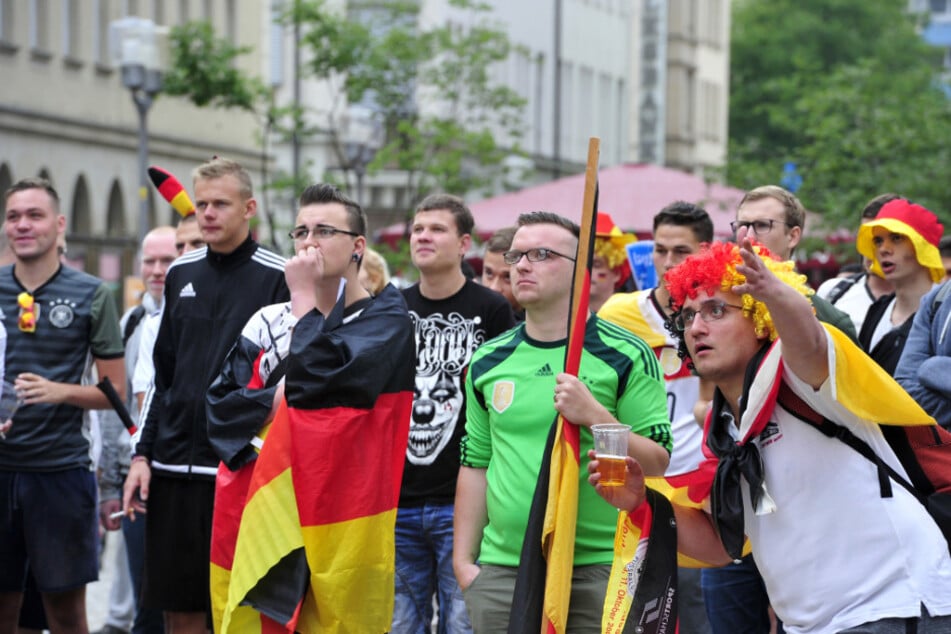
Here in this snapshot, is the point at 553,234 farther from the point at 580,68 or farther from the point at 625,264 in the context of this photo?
the point at 580,68

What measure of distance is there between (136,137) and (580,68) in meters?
25.6

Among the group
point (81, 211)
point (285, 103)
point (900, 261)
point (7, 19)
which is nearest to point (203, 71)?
point (7, 19)

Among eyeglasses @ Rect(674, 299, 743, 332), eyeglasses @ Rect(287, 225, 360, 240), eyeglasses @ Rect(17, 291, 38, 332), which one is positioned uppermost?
eyeglasses @ Rect(287, 225, 360, 240)

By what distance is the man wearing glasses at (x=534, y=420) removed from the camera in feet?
22.0

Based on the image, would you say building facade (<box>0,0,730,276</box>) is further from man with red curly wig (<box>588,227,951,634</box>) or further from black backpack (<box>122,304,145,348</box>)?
man with red curly wig (<box>588,227,951,634</box>)

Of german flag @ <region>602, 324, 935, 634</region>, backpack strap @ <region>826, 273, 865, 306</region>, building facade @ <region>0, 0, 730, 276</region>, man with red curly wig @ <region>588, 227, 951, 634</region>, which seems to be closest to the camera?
man with red curly wig @ <region>588, 227, 951, 634</region>

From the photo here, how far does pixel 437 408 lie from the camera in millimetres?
8656

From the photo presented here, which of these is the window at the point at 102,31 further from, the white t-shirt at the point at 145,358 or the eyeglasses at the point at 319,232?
the eyeglasses at the point at 319,232

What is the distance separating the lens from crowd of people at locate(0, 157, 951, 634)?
5359 mm

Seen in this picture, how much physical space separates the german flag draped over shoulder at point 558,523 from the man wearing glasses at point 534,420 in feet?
0.55

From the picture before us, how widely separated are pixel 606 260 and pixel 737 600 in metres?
2.77

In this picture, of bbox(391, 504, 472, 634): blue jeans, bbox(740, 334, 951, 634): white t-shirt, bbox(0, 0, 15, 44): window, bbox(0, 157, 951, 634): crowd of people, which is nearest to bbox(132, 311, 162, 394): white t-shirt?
bbox(0, 157, 951, 634): crowd of people

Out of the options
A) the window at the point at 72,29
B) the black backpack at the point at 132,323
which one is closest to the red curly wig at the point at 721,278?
the black backpack at the point at 132,323

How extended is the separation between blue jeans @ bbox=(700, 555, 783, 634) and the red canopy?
42.1 feet
